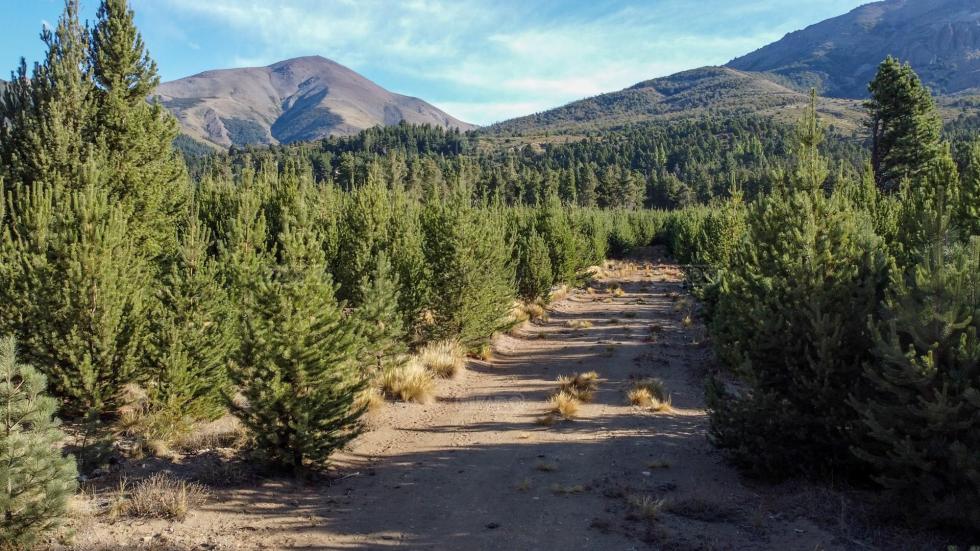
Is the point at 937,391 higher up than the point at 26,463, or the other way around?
the point at 26,463

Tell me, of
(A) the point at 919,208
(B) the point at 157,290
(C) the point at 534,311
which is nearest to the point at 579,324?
(C) the point at 534,311

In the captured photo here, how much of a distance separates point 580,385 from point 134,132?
40.2 feet

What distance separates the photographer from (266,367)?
23.7 feet

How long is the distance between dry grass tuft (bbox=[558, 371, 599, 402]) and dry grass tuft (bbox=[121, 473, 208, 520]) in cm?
783

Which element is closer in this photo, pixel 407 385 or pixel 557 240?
pixel 407 385

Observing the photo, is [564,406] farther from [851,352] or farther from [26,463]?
[26,463]

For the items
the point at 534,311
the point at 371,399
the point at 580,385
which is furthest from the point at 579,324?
the point at 371,399

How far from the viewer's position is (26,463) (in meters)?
4.89

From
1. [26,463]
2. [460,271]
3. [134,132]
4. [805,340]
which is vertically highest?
[134,132]

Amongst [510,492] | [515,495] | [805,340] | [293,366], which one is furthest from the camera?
[510,492]

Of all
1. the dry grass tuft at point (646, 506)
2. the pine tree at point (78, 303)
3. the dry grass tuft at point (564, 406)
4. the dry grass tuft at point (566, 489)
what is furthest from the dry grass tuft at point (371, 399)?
the dry grass tuft at point (646, 506)

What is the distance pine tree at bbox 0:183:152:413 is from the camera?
832cm

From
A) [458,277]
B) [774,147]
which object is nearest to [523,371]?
[458,277]

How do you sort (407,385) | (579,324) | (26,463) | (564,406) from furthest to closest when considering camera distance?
(579,324) < (407,385) < (564,406) < (26,463)
